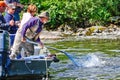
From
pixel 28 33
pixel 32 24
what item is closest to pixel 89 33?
pixel 28 33

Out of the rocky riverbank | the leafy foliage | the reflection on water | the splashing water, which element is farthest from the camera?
the leafy foliage

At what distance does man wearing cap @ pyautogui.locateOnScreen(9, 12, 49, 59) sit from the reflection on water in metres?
1.07

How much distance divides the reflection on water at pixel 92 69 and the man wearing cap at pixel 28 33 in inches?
42.2

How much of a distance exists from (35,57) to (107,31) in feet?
54.3

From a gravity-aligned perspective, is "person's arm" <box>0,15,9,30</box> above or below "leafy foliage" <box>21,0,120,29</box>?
above

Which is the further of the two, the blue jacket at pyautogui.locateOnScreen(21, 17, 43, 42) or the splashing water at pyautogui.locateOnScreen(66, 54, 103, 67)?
the splashing water at pyautogui.locateOnScreen(66, 54, 103, 67)

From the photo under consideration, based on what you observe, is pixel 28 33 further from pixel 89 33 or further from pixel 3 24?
pixel 89 33

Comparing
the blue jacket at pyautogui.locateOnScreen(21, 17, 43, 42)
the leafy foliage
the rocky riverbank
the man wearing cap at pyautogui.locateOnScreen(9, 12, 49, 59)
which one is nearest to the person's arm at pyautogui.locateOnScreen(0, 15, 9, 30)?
the man wearing cap at pyautogui.locateOnScreen(9, 12, 49, 59)

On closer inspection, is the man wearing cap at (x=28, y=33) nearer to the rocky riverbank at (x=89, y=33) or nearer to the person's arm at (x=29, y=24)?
the person's arm at (x=29, y=24)

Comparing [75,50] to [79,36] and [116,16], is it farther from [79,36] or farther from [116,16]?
[116,16]

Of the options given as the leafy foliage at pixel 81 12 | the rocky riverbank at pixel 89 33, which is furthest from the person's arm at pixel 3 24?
the leafy foliage at pixel 81 12

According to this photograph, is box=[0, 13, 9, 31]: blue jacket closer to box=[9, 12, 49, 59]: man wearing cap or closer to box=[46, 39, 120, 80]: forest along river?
box=[9, 12, 49, 59]: man wearing cap

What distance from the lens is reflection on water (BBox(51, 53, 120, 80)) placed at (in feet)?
39.9

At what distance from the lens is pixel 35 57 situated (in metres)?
11.5
